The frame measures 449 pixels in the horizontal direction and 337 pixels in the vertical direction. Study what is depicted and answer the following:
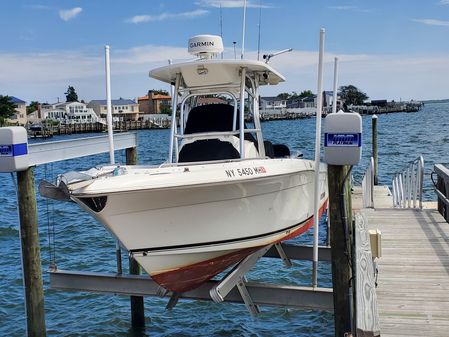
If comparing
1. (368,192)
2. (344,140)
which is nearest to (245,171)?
(344,140)

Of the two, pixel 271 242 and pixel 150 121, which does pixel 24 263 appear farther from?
pixel 150 121

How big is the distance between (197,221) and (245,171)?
0.83 m

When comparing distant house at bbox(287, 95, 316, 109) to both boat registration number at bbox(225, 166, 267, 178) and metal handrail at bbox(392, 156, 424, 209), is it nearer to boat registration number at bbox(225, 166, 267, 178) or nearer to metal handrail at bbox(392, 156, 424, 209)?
metal handrail at bbox(392, 156, 424, 209)

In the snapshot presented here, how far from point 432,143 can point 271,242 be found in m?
39.5

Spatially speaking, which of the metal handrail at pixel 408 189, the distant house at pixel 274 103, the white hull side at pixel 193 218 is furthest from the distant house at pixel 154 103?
the white hull side at pixel 193 218

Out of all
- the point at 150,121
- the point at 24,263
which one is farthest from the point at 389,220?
the point at 150,121

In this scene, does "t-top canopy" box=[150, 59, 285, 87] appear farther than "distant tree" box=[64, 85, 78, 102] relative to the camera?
No

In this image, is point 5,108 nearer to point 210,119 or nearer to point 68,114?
point 68,114

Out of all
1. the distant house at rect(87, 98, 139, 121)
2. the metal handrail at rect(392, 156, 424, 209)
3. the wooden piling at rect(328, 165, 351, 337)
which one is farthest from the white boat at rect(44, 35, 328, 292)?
the distant house at rect(87, 98, 139, 121)

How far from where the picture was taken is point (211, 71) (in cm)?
798

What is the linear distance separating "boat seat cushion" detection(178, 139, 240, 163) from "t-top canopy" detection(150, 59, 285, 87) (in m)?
0.99

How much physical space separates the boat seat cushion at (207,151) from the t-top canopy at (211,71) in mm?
989

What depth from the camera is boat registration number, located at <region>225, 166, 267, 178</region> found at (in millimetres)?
6531

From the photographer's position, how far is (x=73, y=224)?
55.4 ft
